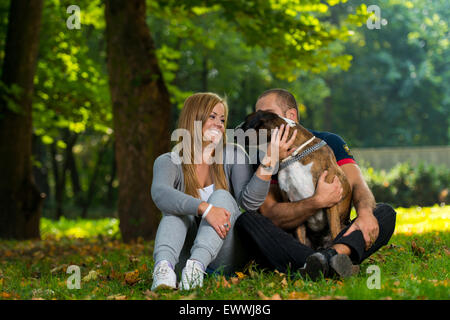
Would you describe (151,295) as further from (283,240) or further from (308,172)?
(308,172)

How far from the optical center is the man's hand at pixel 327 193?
391 cm

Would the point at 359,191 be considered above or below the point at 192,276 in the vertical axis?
above

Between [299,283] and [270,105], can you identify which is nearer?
[299,283]

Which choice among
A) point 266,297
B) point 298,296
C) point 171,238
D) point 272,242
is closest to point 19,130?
point 171,238

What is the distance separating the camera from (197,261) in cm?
369

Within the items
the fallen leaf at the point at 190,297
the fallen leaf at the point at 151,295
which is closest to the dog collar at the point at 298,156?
the fallen leaf at the point at 190,297

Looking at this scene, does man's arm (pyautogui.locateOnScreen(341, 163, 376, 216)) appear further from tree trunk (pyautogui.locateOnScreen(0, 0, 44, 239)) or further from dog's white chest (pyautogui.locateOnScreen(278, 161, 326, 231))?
tree trunk (pyautogui.locateOnScreen(0, 0, 44, 239))

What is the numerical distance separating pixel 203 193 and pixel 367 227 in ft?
4.24

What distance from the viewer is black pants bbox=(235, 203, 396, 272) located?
12.4 ft

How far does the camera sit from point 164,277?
358 centimetres

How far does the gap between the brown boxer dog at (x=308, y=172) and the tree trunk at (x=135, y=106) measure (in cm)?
464
